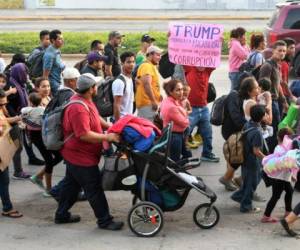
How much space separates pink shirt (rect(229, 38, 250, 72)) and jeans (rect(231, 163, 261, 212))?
15.4ft

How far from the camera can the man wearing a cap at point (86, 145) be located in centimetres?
690

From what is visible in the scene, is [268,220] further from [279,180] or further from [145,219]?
[145,219]

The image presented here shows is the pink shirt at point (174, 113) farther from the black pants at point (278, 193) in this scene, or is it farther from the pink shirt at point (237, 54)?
the pink shirt at point (237, 54)

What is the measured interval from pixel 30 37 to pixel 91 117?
54.9ft

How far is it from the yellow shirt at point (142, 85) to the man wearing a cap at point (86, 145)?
250 centimetres

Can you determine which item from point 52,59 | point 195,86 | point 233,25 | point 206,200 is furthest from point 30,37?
point 206,200

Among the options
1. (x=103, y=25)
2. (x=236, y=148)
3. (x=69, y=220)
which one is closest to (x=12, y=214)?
(x=69, y=220)

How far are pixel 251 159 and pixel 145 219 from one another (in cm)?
144

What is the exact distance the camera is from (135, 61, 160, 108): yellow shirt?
9719mm

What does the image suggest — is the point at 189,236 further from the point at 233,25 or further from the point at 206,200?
the point at 233,25

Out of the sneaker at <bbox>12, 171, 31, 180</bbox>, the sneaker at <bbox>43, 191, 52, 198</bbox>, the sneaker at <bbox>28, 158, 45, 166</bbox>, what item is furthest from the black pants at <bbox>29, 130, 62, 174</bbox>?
the sneaker at <bbox>28, 158, 45, 166</bbox>

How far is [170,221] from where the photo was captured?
7.55 meters

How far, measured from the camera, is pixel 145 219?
708cm

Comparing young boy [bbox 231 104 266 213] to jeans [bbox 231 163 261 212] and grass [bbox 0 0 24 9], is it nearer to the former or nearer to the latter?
jeans [bbox 231 163 261 212]
